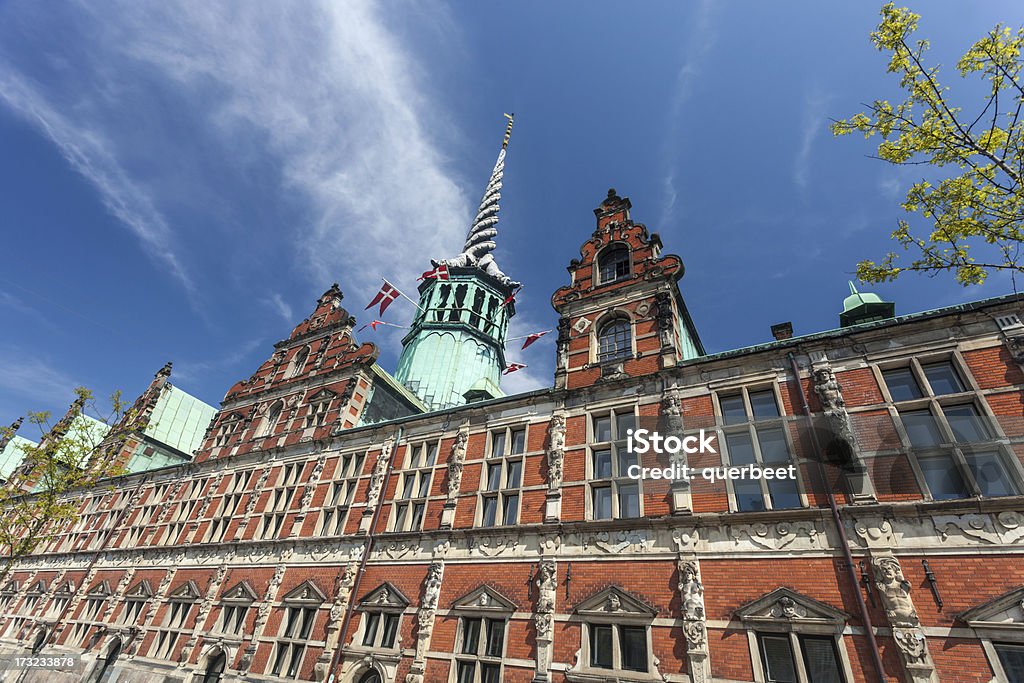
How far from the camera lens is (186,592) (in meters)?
23.0

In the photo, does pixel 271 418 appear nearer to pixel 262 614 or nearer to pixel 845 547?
pixel 262 614

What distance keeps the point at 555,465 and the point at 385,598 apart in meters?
7.99

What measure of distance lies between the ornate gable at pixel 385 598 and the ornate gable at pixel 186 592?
10.8 m

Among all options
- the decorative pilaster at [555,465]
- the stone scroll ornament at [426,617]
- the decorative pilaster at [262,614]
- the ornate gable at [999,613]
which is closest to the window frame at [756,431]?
the ornate gable at [999,613]

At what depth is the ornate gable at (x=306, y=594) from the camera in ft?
61.7

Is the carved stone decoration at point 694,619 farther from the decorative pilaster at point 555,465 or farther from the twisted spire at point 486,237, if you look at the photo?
the twisted spire at point 486,237

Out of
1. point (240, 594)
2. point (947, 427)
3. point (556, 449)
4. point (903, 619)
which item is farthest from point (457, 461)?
point (947, 427)

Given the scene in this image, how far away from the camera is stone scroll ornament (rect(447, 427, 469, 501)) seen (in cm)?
1847

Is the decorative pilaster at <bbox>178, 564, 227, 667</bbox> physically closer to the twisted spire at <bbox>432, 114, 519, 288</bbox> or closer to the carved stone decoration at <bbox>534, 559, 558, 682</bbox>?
the carved stone decoration at <bbox>534, 559, 558, 682</bbox>

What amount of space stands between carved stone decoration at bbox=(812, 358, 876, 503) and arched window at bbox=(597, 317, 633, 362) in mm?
6356

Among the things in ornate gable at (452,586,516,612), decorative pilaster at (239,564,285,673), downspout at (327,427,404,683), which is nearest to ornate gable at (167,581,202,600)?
decorative pilaster at (239,564,285,673)

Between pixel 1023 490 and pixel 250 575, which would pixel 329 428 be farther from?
pixel 1023 490

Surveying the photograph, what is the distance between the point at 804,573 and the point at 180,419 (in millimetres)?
49914

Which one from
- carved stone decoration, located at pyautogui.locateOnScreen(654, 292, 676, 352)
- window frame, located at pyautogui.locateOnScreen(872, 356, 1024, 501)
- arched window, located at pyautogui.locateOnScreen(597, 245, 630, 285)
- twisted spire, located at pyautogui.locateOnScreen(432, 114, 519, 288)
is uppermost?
twisted spire, located at pyautogui.locateOnScreen(432, 114, 519, 288)
